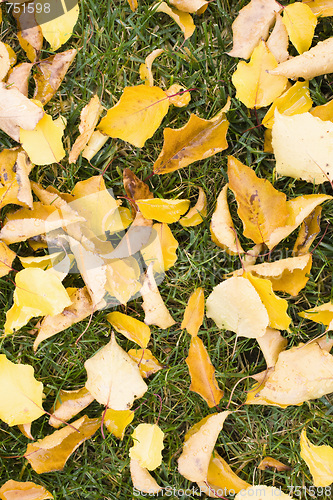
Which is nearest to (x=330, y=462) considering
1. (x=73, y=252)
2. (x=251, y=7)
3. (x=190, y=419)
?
(x=190, y=419)

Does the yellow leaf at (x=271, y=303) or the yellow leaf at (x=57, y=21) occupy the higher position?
the yellow leaf at (x=57, y=21)

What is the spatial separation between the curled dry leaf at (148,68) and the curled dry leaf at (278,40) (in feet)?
0.95

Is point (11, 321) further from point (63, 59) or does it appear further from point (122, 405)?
point (63, 59)

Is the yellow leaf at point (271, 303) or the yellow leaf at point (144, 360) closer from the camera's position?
the yellow leaf at point (271, 303)

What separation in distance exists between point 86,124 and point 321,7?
68 centimetres

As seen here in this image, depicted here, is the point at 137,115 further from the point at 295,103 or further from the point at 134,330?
the point at 134,330

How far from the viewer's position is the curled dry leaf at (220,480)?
112cm

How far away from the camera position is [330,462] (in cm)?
108

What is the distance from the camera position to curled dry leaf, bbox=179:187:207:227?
3.76ft

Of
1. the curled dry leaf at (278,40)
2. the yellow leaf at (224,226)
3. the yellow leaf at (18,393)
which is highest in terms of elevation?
the curled dry leaf at (278,40)

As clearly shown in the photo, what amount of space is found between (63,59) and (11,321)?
2.38 ft

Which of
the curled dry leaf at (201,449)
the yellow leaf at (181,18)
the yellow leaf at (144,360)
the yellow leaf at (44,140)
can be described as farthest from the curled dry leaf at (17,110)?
the curled dry leaf at (201,449)

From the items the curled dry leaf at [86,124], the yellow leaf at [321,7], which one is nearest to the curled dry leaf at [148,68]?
the curled dry leaf at [86,124]

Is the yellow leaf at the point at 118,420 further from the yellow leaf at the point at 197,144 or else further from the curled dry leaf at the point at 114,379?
the yellow leaf at the point at 197,144
